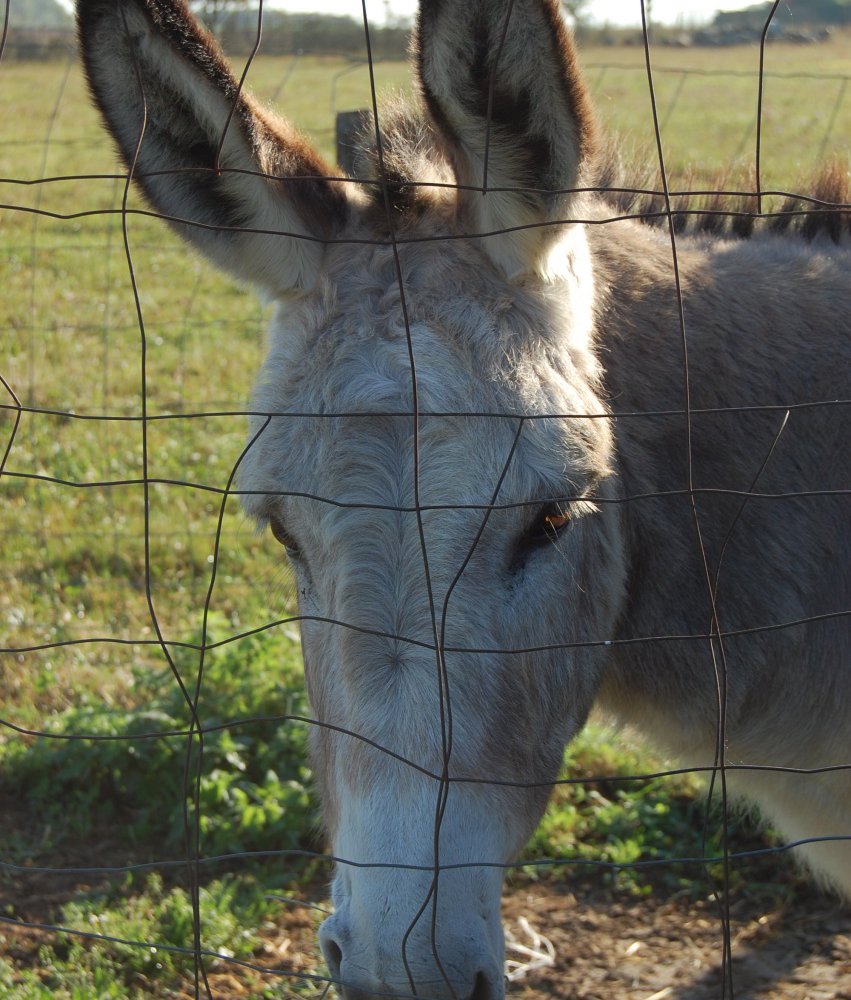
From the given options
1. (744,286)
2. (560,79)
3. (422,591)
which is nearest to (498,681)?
(422,591)

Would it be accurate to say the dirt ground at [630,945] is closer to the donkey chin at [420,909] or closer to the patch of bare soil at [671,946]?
the patch of bare soil at [671,946]

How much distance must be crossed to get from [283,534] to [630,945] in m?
2.38

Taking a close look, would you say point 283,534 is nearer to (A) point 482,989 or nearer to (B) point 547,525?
(B) point 547,525

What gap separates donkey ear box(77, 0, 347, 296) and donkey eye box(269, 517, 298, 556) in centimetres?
67

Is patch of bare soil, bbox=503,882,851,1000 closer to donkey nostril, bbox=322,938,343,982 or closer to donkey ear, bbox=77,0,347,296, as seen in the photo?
donkey nostril, bbox=322,938,343,982

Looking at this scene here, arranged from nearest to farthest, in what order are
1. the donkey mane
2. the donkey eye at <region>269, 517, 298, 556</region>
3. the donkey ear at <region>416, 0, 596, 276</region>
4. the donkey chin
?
the donkey chin
the donkey ear at <region>416, 0, 596, 276</region>
the donkey eye at <region>269, 517, 298, 556</region>
the donkey mane

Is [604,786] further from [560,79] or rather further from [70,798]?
[560,79]

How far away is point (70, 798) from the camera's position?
4.42m

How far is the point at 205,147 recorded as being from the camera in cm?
269

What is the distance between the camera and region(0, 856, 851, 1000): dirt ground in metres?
3.65

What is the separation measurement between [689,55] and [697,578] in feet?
98.0

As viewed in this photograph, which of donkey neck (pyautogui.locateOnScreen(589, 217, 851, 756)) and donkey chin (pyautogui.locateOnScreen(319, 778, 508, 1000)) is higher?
donkey neck (pyautogui.locateOnScreen(589, 217, 851, 756))

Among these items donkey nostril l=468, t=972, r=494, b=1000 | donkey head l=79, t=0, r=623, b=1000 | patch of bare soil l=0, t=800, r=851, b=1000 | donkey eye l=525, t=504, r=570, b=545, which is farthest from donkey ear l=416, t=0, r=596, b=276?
patch of bare soil l=0, t=800, r=851, b=1000

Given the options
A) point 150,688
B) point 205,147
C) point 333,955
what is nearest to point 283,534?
point 333,955
